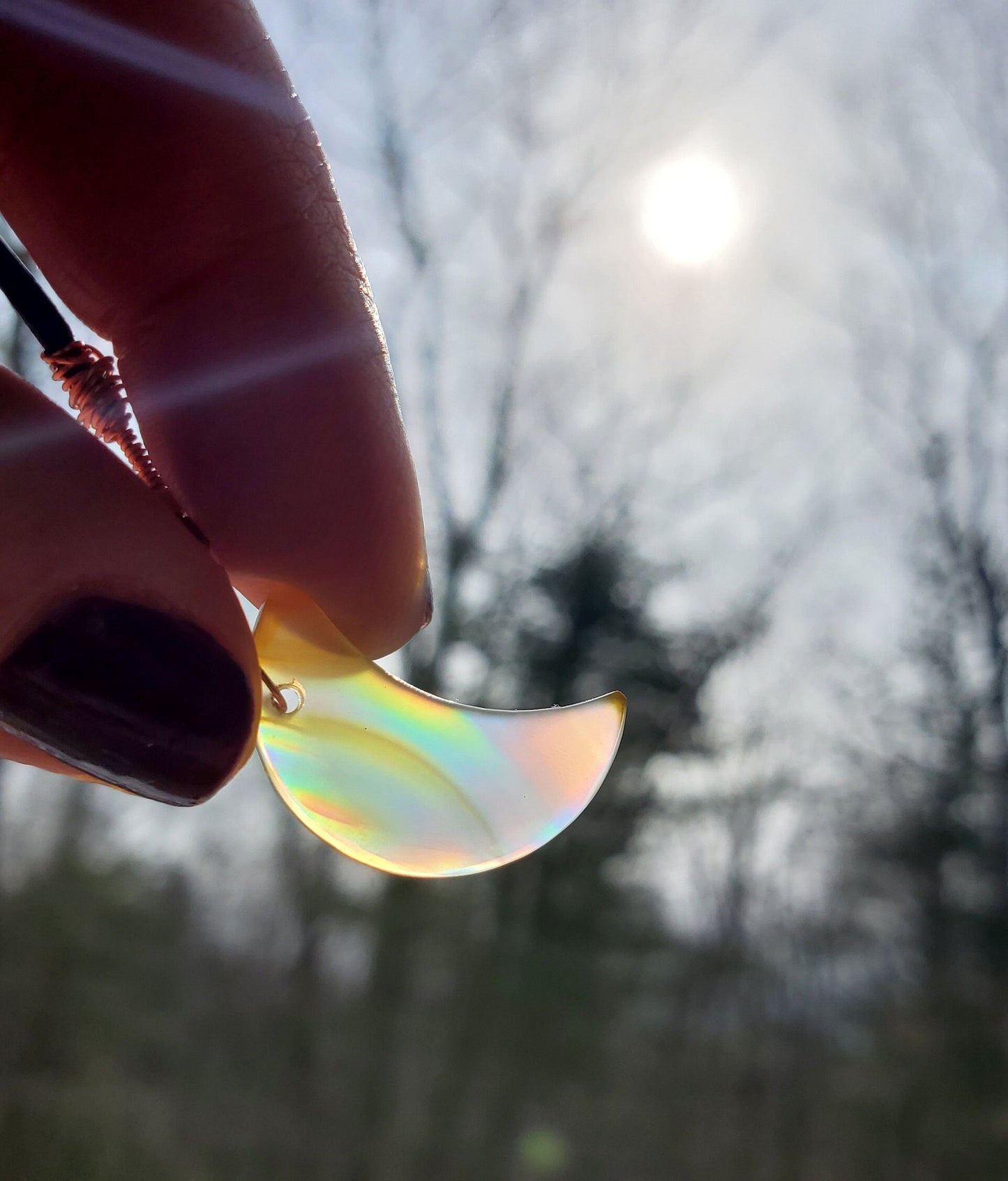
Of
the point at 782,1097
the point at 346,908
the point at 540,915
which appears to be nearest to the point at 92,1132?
the point at 346,908

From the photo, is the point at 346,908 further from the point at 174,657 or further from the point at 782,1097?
the point at 174,657

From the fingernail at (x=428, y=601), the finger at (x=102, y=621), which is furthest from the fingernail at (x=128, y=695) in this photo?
the fingernail at (x=428, y=601)

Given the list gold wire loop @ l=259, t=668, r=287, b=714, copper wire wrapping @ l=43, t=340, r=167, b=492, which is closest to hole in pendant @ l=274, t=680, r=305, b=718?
gold wire loop @ l=259, t=668, r=287, b=714

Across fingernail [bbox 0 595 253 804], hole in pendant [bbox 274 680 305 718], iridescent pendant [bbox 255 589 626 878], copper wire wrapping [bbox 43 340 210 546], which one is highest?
copper wire wrapping [bbox 43 340 210 546]

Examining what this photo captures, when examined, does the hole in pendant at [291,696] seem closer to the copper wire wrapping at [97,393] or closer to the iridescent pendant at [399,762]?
the iridescent pendant at [399,762]

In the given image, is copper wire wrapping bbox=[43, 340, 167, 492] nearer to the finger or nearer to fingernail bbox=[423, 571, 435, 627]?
the finger

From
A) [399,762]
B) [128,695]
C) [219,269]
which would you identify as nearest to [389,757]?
[399,762]

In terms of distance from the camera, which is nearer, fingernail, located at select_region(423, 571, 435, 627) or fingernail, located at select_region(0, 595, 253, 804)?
fingernail, located at select_region(0, 595, 253, 804)
